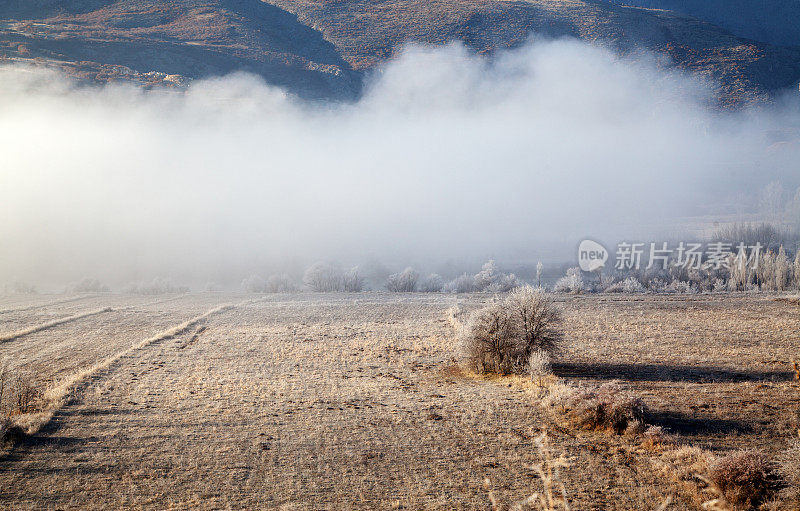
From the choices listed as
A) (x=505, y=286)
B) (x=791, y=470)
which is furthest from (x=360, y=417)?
(x=505, y=286)

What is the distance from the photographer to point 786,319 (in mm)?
29734

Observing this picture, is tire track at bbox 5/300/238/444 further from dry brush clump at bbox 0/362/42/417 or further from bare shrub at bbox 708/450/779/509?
bare shrub at bbox 708/450/779/509

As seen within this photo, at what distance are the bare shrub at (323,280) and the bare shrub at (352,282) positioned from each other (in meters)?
0.57

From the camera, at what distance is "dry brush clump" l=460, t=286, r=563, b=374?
66.8 ft

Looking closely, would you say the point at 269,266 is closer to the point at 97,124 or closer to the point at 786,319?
the point at 786,319

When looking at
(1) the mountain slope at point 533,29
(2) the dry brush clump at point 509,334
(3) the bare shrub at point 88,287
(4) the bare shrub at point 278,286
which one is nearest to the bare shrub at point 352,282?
(4) the bare shrub at point 278,286

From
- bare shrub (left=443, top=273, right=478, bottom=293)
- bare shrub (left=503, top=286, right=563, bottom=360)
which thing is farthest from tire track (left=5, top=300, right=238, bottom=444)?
bare shrub (left=443, top=273, right=478, bottom=293)

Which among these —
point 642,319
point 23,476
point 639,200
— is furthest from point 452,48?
point 23,476

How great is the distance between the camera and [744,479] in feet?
29.8

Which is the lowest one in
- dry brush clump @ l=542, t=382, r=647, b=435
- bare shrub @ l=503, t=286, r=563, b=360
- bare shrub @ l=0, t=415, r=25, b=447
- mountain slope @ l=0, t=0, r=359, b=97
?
bare shrub @ l=0, t=415, r=25, b=447

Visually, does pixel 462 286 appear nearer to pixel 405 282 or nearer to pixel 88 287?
pixel 405 282

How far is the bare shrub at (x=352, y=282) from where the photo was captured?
64625 mm

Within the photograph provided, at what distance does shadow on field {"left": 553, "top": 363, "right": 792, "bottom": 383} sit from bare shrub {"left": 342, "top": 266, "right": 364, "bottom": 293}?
149 ft

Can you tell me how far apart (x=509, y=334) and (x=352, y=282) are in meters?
45.6
